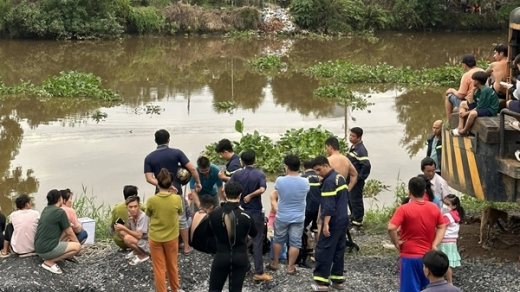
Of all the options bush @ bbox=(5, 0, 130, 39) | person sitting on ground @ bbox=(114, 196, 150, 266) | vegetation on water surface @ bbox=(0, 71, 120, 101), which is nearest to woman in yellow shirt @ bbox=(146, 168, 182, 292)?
person sitting on ground @ bbox=(114, 196, 150, 266)

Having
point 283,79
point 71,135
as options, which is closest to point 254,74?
point 283,79

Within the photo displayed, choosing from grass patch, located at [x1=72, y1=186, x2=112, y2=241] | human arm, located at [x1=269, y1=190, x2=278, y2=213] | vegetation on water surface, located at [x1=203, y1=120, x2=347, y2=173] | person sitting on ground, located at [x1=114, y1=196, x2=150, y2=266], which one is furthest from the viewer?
vegetation on water surface, located at [x1=203, y1=120, x2=347, y2=173]

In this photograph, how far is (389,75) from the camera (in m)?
26.8

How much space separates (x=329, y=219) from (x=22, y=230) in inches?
144

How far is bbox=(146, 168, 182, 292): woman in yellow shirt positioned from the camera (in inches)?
305

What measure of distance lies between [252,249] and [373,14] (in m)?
37.0

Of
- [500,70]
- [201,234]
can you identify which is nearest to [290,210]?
[201,234]

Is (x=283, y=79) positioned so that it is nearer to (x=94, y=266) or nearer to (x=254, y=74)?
(x=254, y=74)

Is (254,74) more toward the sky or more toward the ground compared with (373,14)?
more toward the ground

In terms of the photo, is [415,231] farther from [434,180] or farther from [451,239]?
[434,180]

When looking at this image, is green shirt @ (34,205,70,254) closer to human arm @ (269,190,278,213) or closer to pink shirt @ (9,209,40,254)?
pink shirt @ (9,209,40,254)

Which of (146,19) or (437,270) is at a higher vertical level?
(146,19)

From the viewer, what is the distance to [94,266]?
863 cm

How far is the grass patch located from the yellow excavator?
4.99 metres
